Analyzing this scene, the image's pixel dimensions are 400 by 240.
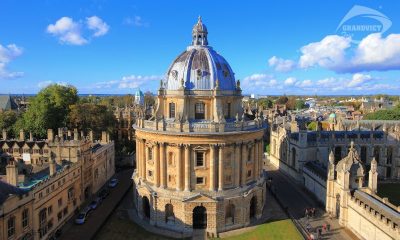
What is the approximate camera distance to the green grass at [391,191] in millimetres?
53031

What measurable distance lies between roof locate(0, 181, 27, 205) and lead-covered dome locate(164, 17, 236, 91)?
70.3 ft

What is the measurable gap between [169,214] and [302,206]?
20060 millimetres

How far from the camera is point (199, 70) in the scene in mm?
45469

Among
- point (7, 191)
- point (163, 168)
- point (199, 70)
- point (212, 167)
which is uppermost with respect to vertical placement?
point (199, 70)

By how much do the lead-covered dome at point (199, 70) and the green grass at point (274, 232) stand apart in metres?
18.3

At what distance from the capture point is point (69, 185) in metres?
46.4

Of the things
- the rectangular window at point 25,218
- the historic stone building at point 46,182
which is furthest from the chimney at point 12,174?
the rectangular window at point 25,218

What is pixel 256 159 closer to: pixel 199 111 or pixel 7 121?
pixel 199 111

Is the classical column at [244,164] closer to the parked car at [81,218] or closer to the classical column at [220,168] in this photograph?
the classical column at [220,168]

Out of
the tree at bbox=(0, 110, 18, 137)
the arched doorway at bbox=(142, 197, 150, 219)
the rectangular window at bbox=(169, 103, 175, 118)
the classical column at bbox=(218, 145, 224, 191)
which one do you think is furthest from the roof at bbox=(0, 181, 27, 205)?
the tree at bbox=(0, 110, 18, 137)

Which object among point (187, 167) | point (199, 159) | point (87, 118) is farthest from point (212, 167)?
point (87, 118)

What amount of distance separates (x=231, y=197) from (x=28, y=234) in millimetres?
22683

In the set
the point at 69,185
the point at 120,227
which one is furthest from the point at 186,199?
the point at 69,185

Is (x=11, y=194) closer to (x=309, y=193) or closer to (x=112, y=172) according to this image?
(x=112, y=172)
